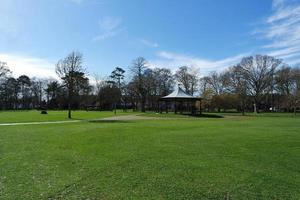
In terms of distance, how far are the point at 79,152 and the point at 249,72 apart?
5774 cm

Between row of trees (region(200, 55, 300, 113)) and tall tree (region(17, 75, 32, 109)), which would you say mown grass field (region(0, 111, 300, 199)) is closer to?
row of trees (region(200, 55, 300, 113))

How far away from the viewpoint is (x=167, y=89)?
7069 centimetres

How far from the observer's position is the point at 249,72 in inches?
2426

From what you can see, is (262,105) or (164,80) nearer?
(164,80)

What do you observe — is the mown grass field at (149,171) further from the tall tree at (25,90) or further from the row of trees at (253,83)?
the tall tree at (25,90)

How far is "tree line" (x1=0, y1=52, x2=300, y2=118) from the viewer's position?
60.7 metres

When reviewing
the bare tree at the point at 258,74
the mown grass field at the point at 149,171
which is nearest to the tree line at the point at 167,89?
the bare tree at the point at 258,74

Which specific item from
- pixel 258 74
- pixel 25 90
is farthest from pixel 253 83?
pixel 25 90

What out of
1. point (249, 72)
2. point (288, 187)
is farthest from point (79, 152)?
point (249, 72)

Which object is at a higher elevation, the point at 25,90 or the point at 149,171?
the point at 25,90

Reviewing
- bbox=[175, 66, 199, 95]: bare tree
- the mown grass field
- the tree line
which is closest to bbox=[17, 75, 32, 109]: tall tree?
the tree line

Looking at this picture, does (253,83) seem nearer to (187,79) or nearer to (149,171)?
(187,79)

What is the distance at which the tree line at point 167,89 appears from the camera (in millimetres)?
60684

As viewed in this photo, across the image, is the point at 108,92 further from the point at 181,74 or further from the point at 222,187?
the point at 222,187
